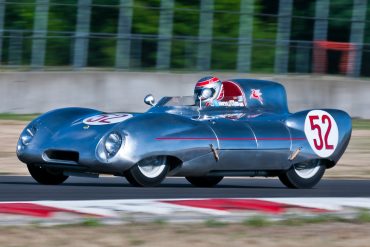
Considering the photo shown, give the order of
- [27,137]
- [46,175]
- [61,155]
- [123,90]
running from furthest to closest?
[123,90], [46,175], [27,137], [61,155]

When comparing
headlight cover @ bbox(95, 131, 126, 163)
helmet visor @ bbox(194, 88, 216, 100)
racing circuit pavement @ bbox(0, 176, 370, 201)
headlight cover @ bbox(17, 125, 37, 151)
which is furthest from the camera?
helmet visor @ bbox(194, 88, 216, 100)

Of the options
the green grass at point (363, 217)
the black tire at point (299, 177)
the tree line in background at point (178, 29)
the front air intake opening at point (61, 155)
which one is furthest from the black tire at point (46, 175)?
the tree line in background at point (178, 29)

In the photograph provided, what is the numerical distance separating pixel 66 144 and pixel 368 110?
40.1ft

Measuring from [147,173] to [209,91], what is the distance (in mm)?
1336

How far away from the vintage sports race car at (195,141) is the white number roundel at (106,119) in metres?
0.01

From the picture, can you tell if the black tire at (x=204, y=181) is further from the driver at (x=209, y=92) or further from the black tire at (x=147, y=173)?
the black tire at (x=147, y=173)

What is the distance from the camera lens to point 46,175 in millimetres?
10320

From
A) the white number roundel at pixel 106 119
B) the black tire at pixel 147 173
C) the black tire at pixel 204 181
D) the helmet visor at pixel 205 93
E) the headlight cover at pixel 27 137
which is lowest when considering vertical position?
the black tire at pixel 204 181

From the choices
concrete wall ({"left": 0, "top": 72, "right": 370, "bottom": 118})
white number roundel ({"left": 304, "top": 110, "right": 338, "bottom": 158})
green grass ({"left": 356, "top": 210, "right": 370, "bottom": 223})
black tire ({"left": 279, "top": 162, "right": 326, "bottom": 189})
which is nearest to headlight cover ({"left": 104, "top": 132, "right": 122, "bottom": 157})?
black tire ({"left": 279, "top": 162, "right": 326, "bottom": 189})

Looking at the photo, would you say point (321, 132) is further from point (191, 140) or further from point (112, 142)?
point (112, 142)

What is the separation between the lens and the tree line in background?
20891mm

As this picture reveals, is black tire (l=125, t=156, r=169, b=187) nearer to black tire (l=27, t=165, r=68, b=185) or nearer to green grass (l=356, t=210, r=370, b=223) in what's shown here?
black tire (l=27, t=165, r=68, b=185)

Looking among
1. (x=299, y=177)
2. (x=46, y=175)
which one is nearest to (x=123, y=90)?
(x=299, y=177)

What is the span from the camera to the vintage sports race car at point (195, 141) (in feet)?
31.2
